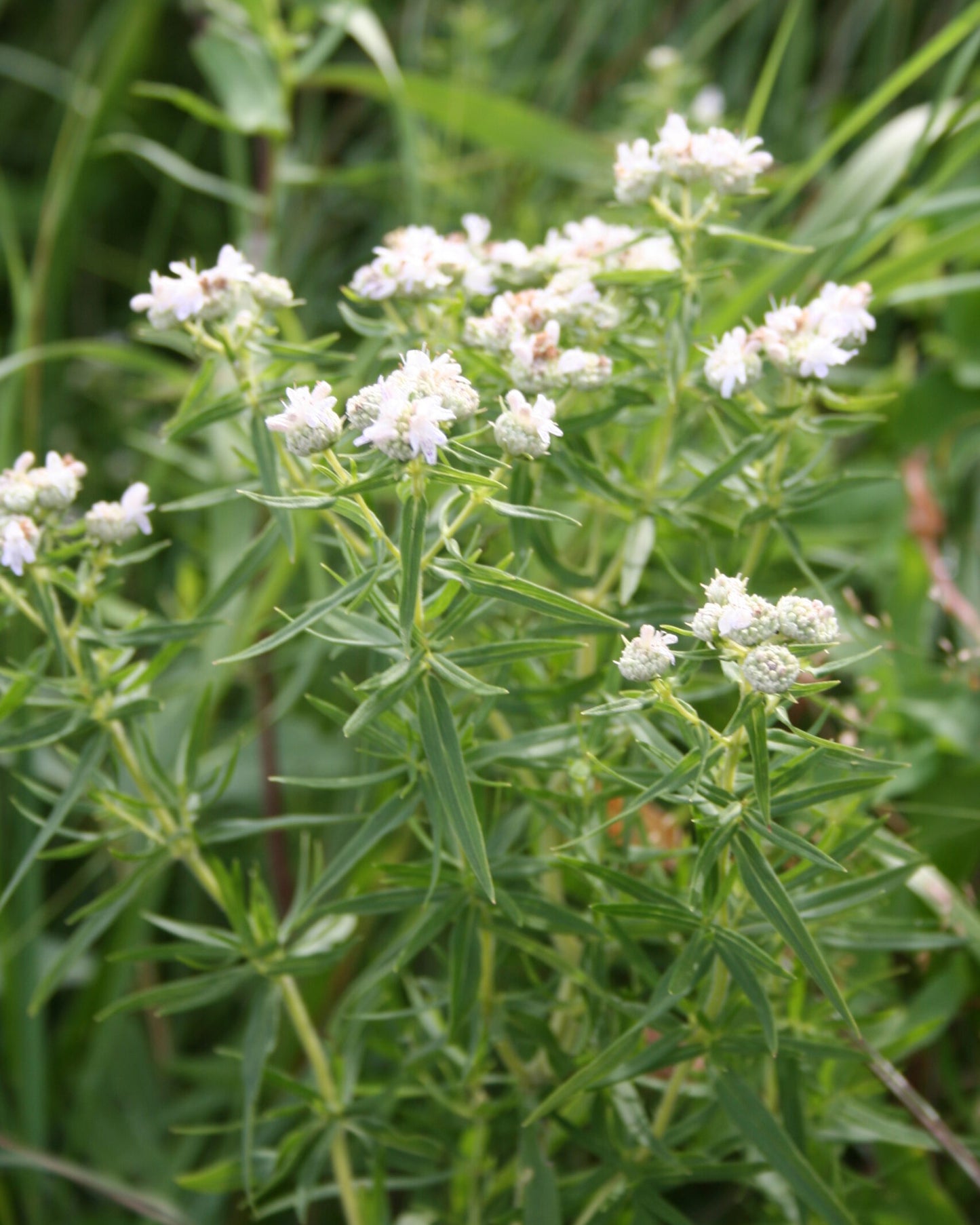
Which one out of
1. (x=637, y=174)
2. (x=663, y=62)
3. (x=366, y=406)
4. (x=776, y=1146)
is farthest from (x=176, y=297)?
(x=663, y=62)

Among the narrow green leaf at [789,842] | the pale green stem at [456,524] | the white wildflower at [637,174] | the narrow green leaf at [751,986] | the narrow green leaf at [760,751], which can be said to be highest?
the white wildflower at [637,174]

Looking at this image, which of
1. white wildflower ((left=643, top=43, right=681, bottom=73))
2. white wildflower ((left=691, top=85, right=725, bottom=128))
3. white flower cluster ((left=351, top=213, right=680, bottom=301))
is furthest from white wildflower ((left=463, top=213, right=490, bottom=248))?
white wildflower ((left=643, top=43, right=681, bottom=73))

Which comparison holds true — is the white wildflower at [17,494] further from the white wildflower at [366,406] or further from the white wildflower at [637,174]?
the white wildflower at [637,174]

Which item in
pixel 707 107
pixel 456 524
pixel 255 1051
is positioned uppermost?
pixel 707 107

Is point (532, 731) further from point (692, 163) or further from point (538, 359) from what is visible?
point (692, 163)

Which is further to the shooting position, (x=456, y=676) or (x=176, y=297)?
(x=176, y=297)

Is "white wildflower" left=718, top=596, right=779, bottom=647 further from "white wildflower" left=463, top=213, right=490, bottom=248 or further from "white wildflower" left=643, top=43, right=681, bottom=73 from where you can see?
"white wildflower" left=643, top=43, right=681, bottom=73

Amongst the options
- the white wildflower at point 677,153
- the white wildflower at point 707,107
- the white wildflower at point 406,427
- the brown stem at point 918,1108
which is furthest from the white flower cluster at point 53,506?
the white wildflower at point 707,107

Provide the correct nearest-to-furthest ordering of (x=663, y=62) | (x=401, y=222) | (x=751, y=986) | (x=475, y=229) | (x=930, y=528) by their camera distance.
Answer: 1. (x=751, y=986)
2. (x=475, y=229)
3. (x=930, y=528)
4. (x=663, y=62)
5. (x=401, y=222)
